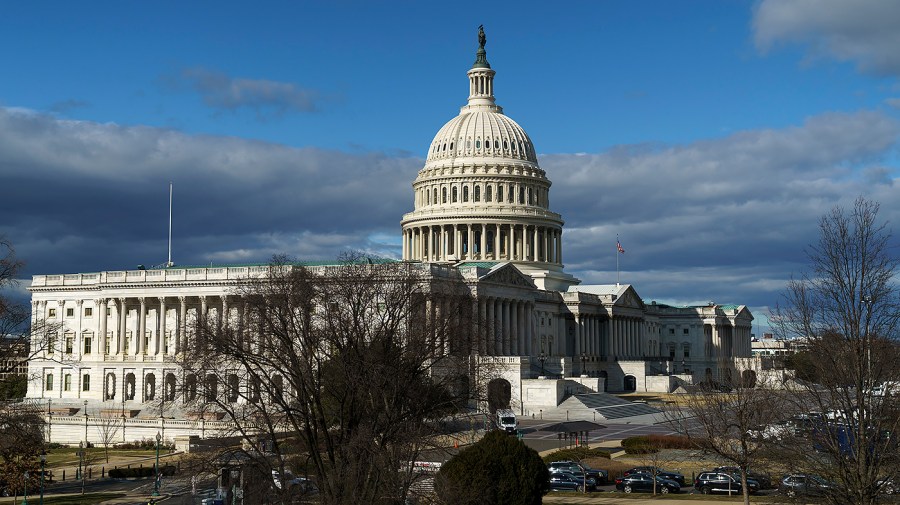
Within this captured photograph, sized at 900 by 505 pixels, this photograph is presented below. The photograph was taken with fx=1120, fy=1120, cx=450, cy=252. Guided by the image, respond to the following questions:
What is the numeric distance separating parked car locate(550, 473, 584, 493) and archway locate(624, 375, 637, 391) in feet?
323

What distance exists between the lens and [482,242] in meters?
171

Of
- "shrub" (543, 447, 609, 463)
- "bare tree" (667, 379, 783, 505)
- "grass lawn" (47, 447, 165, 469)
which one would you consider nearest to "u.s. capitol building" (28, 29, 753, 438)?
"grass lawn" (47, 447, 165, 469)

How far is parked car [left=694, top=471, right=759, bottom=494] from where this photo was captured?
62.0 meters

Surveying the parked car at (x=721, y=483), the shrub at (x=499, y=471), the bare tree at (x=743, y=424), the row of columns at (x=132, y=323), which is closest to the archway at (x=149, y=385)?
the row of columns at (x=132, y=323)

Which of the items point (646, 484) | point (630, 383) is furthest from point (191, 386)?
point (630, 383)

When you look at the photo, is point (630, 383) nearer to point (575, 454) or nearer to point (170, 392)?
point (575, 454)

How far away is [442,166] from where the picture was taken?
177 metres

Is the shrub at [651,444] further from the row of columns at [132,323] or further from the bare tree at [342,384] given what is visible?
the row of columns at [132,323]

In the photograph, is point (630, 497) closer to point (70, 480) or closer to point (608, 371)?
point (70, 480)

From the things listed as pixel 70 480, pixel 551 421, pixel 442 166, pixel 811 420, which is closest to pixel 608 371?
pixel 442 166

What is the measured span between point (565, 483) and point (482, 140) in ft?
386

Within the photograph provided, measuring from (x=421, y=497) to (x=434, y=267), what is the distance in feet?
262

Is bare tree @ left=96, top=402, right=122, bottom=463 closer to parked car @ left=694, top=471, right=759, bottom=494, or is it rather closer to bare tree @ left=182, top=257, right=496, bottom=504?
bare tree @ left=182, top=257, right=496, bottom=504

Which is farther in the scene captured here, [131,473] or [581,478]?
[131,473]
